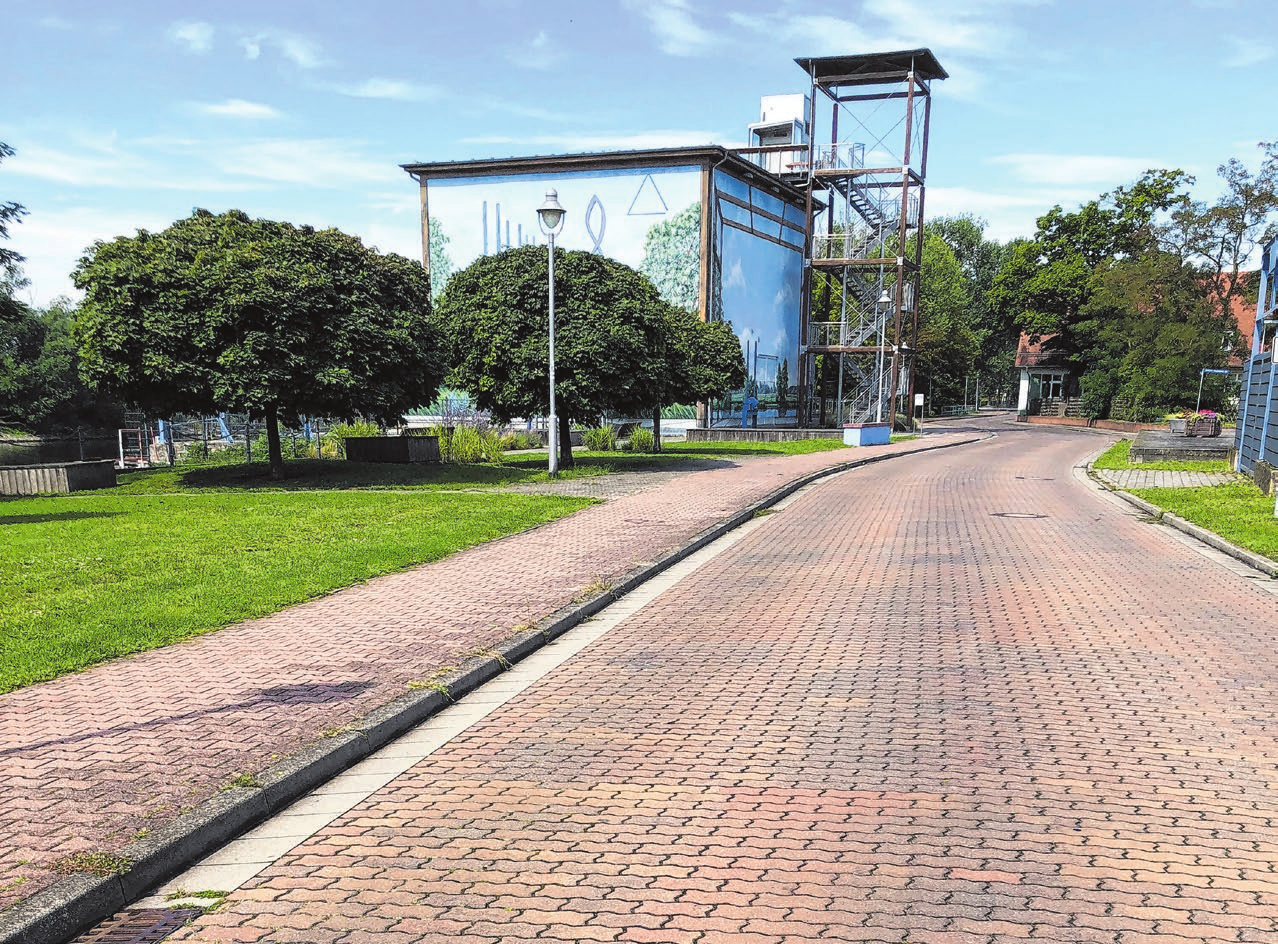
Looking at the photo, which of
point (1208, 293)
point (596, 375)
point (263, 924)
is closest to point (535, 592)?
point (263, 924)

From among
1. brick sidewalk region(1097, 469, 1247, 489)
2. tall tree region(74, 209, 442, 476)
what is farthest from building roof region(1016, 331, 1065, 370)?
tall tree region(74, 209, 442, 476)

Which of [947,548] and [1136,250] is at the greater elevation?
[1136,250]

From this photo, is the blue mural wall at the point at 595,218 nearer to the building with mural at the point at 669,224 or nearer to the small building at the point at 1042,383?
the building with mural at the point at 669,224

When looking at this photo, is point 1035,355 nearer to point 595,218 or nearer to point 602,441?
point 595,218

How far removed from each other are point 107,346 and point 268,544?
29.6 feet

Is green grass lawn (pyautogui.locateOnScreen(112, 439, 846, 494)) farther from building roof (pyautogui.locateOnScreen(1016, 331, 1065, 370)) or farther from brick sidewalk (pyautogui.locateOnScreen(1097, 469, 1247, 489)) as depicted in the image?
building roof (pyautogui.locateOnScreen(1016, 331, 1065, 370))

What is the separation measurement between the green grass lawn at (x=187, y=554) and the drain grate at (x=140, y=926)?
302cm

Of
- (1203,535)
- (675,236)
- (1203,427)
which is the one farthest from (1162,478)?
(675,236)

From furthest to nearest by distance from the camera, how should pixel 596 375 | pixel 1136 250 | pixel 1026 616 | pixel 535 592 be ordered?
pixel 1136 250, pixel 596 375, pixel 535 592, pixel 1026 616

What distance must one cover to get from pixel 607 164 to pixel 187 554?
36956 mm

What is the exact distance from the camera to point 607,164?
144 feet

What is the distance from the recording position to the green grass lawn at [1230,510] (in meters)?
12.0

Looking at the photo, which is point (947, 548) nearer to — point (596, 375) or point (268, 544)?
point (268, 544)

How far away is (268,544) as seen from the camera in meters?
11.3
